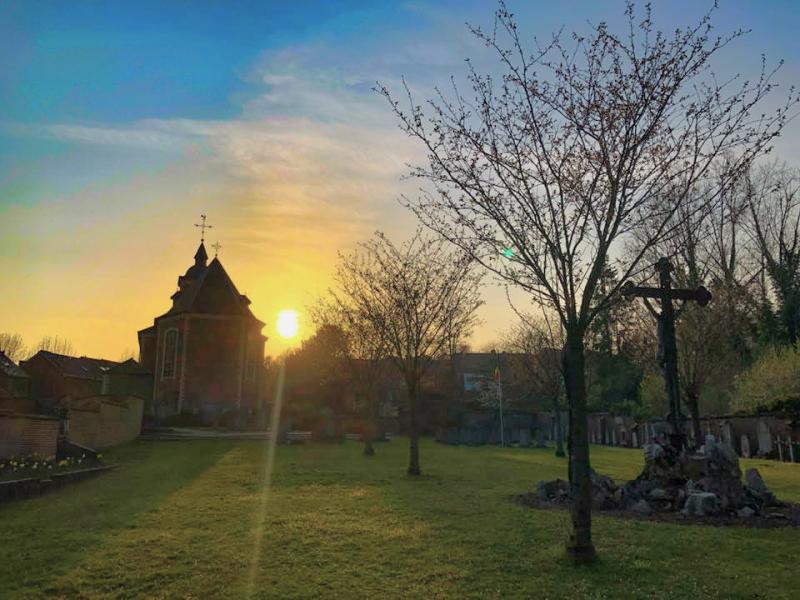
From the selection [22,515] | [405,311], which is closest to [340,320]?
[405,311]

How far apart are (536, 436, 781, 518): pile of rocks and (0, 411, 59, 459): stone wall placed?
12544 millimetres

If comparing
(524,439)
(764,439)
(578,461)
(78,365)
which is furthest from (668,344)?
(78,365)

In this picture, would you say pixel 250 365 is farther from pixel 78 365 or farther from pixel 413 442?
pixel 413 442

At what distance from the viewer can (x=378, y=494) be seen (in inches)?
469

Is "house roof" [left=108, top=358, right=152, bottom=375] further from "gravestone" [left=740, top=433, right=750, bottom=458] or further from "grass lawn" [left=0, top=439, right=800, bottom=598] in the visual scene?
"gravestone" [left=740, top=433, right=750, bottom=458]

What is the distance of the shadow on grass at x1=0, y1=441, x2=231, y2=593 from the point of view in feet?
20.6

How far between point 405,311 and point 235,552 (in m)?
11.4

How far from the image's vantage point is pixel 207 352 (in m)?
41.0

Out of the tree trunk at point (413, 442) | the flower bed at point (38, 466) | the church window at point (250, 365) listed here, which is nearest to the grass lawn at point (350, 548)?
the flower bed at point (38, 466)

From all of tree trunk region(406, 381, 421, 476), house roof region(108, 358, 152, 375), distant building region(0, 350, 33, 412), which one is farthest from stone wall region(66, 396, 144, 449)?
house roof region(108, 358, 152, 375)

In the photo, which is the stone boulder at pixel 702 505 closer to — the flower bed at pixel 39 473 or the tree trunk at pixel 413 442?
the tree trunk at pixel 413 442

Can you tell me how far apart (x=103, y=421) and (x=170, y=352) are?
821 inches

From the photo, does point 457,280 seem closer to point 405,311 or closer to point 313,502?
point 405,311

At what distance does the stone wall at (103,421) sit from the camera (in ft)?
63.7
